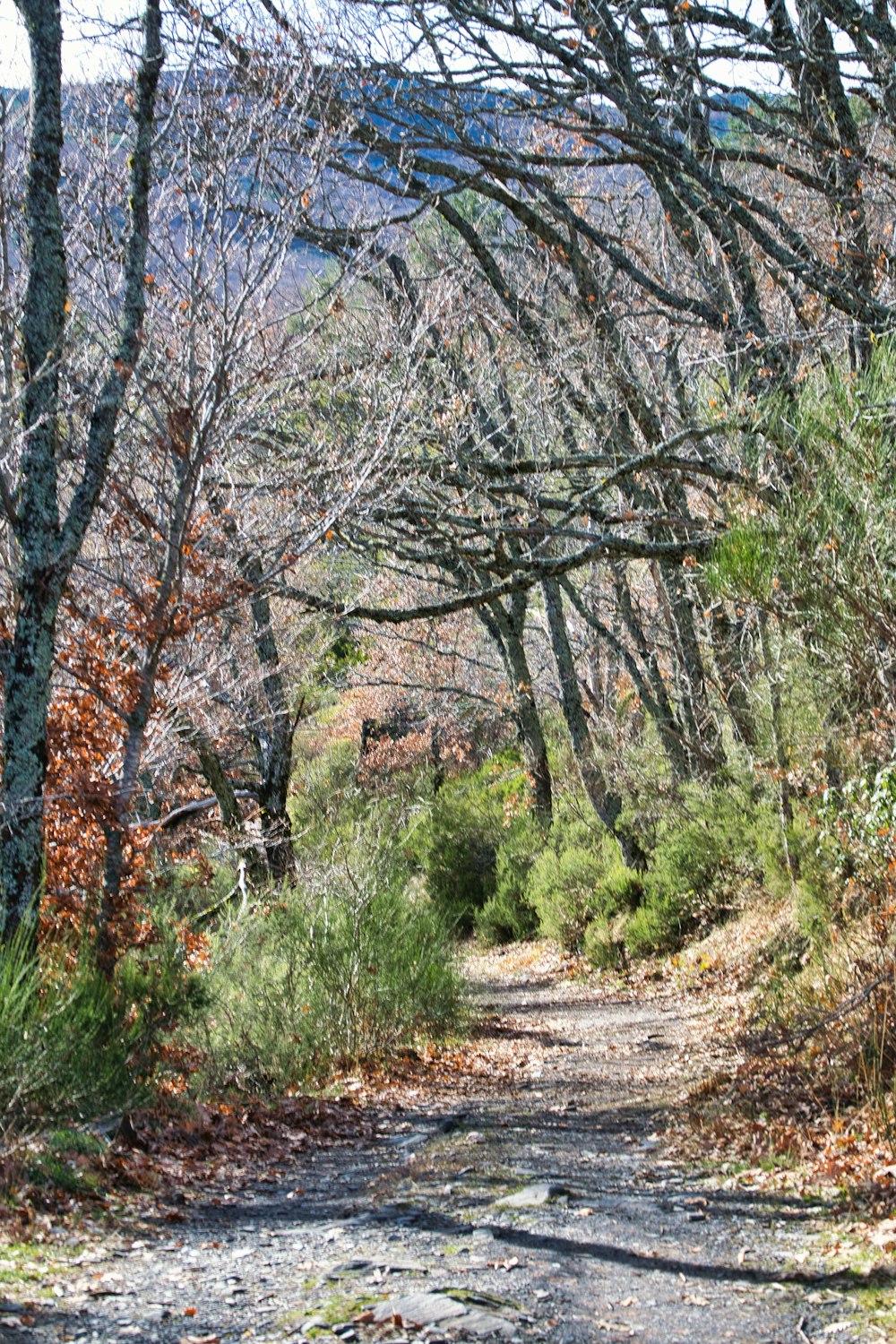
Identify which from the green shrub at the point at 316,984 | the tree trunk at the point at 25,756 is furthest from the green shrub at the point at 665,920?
the tree trunk at the point at 25,756

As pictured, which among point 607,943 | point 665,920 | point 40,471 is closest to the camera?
point 40,471

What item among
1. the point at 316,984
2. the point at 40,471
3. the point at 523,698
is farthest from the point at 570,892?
the point at 40,471

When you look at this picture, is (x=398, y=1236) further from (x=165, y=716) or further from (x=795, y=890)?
(x=795, y=890)

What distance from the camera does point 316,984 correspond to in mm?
9219

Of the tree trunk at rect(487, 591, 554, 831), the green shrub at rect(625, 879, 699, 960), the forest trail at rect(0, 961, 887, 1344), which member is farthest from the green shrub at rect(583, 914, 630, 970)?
the forest trail at rect(0, 961, 887, 1344)

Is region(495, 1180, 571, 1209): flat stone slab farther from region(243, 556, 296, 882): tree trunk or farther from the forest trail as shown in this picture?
region(243, 556, 296, 882): tree trunk

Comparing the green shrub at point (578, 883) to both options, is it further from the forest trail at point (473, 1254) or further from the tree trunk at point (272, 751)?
the forest trail at point (473, 1254)

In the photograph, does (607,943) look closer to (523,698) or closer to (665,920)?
(665,920)

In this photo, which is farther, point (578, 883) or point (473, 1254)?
point (578, 883)

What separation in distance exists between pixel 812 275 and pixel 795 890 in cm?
562

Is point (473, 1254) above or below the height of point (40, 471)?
below

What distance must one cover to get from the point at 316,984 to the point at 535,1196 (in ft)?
14.0

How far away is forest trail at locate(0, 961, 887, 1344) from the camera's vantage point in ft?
11.7

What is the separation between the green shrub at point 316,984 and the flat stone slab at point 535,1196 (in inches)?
133
